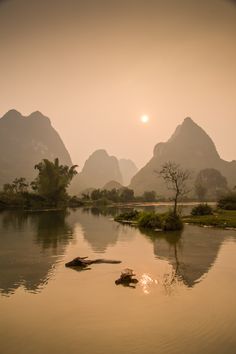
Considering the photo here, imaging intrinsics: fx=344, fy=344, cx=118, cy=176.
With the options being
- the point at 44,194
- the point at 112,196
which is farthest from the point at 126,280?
the point at 112,196

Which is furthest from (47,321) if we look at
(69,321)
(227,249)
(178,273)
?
(227,249)

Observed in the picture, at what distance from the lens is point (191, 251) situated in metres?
23.1

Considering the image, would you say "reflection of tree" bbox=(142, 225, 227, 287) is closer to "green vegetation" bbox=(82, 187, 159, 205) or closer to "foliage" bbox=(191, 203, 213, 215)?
"foliage" bbox=(191, 203, 213, 215)

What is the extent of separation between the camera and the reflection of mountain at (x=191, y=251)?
56.4ft

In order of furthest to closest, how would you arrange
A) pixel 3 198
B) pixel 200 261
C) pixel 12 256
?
1. pixel 3 198
2. pixel 12 256
3. pixel 200 261

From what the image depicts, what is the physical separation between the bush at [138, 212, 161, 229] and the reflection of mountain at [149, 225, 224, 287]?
134 inches

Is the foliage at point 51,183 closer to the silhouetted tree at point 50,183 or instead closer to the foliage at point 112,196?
the silhouetted tree at point 50,183

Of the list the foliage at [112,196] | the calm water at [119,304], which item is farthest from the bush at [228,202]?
the foliage at [112,196]

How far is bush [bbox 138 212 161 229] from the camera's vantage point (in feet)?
117

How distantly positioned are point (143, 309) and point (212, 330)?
2517 mm

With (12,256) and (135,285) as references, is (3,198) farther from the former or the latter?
(135,285)

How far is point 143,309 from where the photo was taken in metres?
11.9

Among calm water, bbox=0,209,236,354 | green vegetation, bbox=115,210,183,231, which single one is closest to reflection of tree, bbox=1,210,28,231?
green vegetation, bbox=115,210,183,231

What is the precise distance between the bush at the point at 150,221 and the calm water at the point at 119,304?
1256 cm
